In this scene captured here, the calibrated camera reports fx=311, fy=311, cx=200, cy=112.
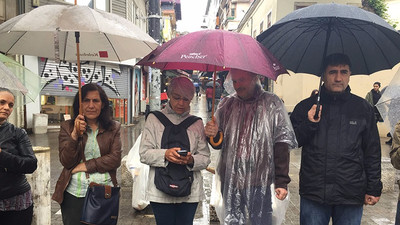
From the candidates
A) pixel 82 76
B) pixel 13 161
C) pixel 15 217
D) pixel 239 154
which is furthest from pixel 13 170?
pixel 82 76

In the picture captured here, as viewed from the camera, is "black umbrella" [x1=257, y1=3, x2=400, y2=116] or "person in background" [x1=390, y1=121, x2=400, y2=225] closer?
"person in background" [x1=390, y1=121, x2=400, y2=225]

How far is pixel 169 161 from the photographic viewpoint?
2.40m

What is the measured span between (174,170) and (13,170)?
4.02ft

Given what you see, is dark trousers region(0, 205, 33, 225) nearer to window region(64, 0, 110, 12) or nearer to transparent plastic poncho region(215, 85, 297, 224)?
transparent plastic poncho region(215, 85, 297, 224)

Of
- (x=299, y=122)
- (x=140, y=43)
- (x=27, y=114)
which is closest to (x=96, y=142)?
(x=140, y=43)

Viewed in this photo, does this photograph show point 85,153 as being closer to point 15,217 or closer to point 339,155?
point 15,217

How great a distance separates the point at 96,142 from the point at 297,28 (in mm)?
2060

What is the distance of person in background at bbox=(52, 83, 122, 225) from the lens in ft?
8.09

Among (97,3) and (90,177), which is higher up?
(97,3)

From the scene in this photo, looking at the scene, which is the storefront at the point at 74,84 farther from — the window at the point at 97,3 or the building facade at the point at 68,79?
the window at the point at 97,3

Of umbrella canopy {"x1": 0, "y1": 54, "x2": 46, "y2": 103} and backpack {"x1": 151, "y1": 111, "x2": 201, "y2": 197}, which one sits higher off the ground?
umbrella canopy {"x1": 0, "y1": 54, "x2": 46, "y2": 103}

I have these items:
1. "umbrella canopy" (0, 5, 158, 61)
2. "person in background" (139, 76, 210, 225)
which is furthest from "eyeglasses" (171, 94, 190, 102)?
"umbrella canopy" (0, 5, 158, 61)

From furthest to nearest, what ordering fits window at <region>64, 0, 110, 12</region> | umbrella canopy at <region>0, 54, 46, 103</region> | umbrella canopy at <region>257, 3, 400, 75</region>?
window at <region>64, 0, 110, 12</region> → umbrella canopy at <region>0, 54, 46, 103</region> → umbrella canopy at <region>257, 3, 400, 75</region>

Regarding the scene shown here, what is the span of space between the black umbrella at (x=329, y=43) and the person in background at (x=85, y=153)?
5.23 ft
